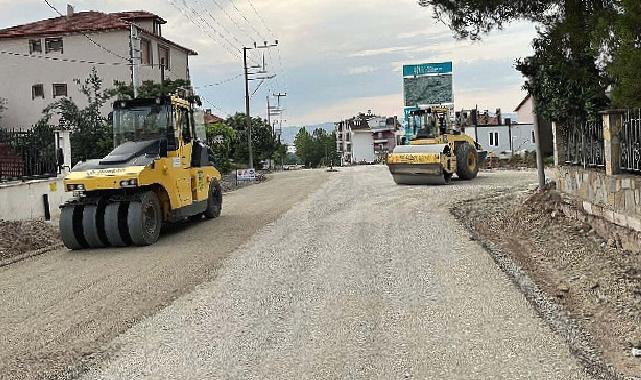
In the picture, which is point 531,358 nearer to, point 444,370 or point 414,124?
point 444,370

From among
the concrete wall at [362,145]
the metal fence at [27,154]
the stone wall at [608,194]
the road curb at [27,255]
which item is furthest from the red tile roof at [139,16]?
the concrete wall at [362,145]

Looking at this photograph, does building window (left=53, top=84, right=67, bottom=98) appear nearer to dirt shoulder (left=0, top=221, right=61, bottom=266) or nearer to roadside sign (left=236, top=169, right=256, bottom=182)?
roadside sign (left=236, top=169, right=256, bottom=182)

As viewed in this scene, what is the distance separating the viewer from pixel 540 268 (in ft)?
30.7

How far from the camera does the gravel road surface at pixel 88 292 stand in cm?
638

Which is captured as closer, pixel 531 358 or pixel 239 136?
pixel 531 358

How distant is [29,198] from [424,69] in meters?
33.9

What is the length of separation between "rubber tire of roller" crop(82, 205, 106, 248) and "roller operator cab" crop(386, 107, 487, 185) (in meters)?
13.7

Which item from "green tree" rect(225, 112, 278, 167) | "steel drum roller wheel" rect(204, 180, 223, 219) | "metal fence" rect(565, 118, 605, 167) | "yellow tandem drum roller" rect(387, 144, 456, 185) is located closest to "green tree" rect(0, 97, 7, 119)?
"green tree" rect(225, 112, 278, 167)

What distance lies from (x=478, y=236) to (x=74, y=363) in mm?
7736

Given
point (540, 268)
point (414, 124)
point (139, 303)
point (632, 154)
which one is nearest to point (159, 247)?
point (139, 303)

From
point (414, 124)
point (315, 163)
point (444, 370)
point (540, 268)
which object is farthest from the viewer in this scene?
point (315, 163)

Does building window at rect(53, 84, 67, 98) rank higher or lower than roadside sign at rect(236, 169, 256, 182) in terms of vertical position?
higher

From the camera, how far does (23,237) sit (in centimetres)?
1397

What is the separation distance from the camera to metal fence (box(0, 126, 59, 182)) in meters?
17.3
